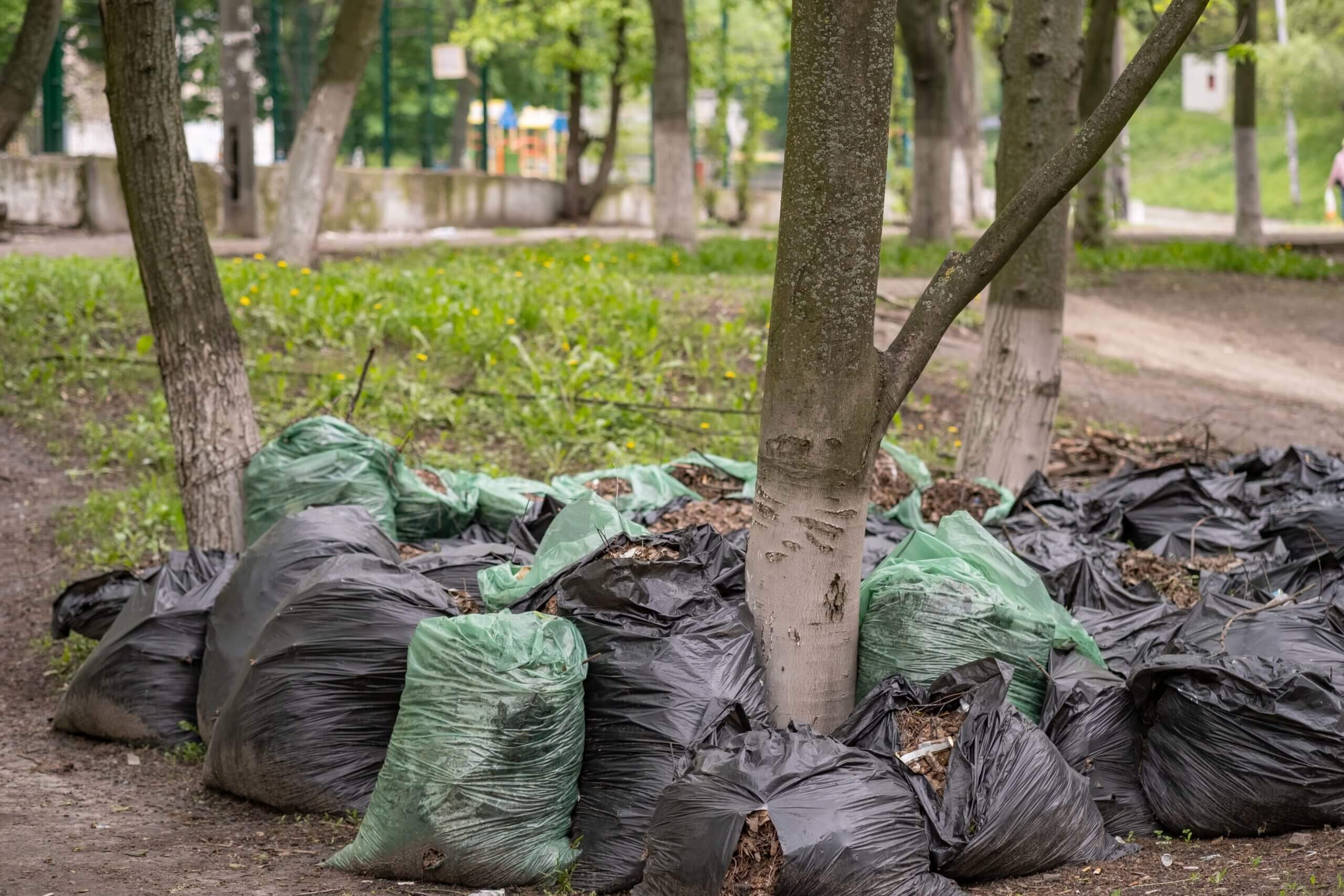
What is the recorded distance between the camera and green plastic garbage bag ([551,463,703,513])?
4.50 metres

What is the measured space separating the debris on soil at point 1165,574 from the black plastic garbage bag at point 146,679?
288 centimetres

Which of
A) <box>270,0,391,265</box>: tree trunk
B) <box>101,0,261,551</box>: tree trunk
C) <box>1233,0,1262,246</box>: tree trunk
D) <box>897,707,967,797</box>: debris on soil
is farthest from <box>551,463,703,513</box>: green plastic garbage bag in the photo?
<box>1233,0,1262,246</box>: tree trunk

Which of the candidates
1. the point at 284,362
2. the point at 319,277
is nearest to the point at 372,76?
the point at 319,277

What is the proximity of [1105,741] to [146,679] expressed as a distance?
266cm

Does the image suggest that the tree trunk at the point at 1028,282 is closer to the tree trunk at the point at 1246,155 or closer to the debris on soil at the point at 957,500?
the debris on soil at the point at 957,500

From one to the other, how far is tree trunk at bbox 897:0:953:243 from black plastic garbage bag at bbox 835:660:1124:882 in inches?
448

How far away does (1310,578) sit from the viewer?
385 cm

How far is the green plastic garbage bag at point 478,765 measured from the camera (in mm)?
2789

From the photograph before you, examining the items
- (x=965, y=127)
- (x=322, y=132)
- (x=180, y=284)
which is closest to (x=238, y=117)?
(x=322, y=132)

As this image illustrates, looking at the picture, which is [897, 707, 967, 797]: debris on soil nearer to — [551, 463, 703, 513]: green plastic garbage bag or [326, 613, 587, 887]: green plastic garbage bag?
[326, 613, 587, 887]: green plastic garbage bag

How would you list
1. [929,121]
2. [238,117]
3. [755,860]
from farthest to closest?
[929,121]
[238,117]
[755,860]

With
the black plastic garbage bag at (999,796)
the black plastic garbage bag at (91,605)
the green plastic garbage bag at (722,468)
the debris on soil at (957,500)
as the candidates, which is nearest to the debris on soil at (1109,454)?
the debris on soil at (957,500)

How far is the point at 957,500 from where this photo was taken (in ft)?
15.9

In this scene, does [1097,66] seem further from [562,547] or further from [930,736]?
[930,736]
